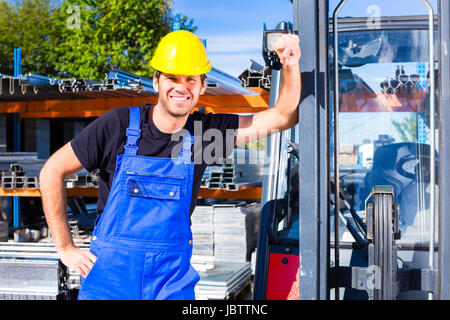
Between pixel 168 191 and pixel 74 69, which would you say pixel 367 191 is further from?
pixel 74 69

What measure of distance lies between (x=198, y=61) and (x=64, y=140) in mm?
12338

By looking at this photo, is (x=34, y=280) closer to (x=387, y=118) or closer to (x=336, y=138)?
(x=336, y=138)

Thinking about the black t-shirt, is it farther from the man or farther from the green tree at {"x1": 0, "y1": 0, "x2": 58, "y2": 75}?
the green tree at {"x1": 0, "y1": 0, "x2": 58, "y2": 75}

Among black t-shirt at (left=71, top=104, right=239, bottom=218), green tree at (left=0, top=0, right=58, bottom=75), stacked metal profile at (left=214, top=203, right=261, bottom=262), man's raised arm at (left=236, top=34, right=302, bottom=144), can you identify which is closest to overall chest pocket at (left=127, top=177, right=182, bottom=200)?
black t-shirt at (left=71, top=104, right=239, bottom=218)

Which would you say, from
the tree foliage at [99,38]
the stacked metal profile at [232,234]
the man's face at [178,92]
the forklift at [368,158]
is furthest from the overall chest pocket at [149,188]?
the tree foliage at [99,38]

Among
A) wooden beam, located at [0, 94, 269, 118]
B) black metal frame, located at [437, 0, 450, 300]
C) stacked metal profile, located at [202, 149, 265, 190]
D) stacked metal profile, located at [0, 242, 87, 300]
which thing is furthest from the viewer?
wooden beam, located at [0, 94, 269, 118]

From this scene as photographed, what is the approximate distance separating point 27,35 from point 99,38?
4.85m

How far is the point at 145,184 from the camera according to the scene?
2285 millimetres

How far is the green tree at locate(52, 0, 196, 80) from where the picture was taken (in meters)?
15.7

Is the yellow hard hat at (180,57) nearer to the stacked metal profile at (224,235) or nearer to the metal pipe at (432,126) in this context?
the metal pipe at (432,126)

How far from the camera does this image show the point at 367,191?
2.55 m

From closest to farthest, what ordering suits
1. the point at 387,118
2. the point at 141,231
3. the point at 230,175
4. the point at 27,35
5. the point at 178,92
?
the point at 141,231
the point at 178,92
the point at 387,118
the point at 230,175
the point at 27,35

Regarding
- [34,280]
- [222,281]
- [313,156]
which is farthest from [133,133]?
[222,281]

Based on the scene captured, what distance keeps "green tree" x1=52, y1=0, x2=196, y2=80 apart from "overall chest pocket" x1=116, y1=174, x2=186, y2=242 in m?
14.0
